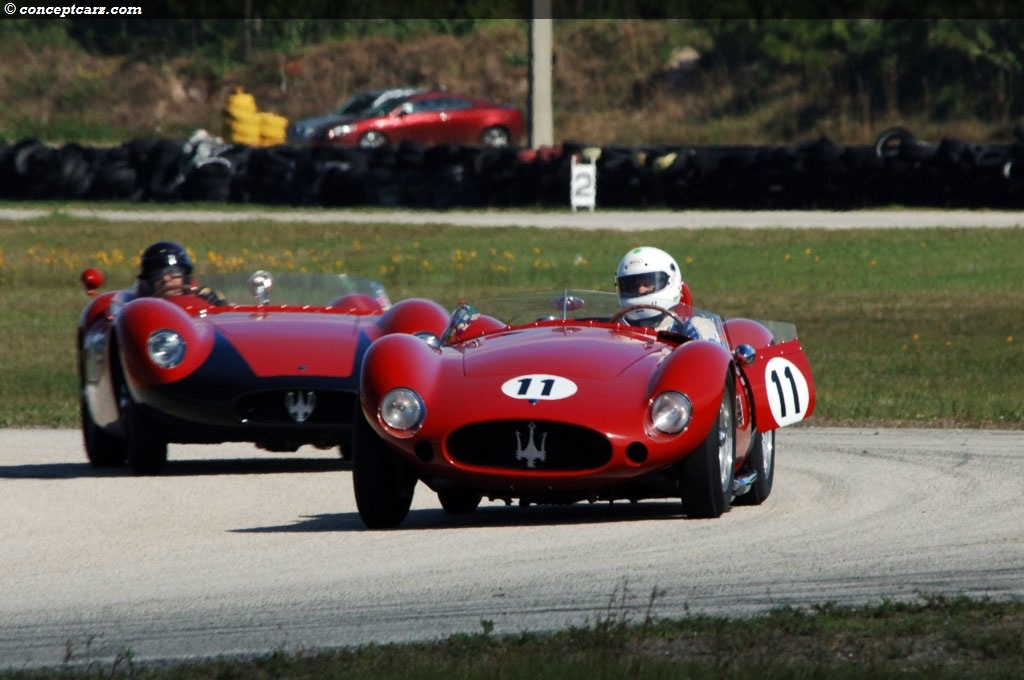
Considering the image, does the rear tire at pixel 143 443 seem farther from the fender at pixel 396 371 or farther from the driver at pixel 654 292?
the driver at pixel 654 292

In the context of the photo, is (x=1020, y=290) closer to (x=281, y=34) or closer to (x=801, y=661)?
(x=801, y=661)

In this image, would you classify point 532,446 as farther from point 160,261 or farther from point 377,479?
point 160,261

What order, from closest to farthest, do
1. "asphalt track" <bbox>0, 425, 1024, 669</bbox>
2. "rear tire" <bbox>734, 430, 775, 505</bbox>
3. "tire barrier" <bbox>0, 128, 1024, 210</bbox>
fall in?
"asphalt track" <bbox>0, 425, 1024, 669</bbox>, "rear tire" <bbox>734, 430, 775, 505</bbox>, "tire barrier" <bbox>0, 128, 1024, 210</bbox>

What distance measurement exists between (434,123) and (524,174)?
35.7ft

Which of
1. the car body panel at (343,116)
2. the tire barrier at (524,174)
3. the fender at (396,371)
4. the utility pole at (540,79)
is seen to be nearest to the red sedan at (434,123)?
the car body panel at (343,116)

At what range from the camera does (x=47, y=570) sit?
671cm

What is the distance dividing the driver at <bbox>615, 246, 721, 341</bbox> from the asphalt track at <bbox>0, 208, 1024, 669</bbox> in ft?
2.69

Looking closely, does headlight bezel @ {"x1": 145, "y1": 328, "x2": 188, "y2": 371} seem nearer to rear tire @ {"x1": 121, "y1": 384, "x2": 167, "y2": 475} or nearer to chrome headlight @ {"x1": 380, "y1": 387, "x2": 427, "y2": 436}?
rear tire @ {"x1": 121, "y1": 384, "x2": 167, "y2": 475}

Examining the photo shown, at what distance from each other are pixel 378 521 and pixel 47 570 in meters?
1.44

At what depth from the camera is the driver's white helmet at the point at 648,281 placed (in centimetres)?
902

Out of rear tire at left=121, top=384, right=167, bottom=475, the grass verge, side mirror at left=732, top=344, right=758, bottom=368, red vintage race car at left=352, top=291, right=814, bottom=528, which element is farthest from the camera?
rear tire at left=121, top=384, right=167, bottom=475

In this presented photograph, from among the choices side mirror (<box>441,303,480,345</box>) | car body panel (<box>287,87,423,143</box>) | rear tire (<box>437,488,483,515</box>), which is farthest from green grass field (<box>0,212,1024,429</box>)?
car body panel (<box>287,87,423,143</box>)

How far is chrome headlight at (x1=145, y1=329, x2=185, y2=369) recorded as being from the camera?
9.66 meters

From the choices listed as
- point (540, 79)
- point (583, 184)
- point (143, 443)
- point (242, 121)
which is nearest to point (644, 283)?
point (143, 443)
